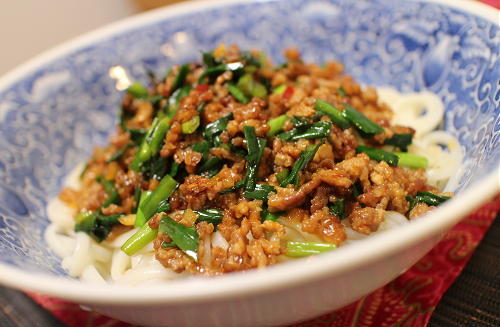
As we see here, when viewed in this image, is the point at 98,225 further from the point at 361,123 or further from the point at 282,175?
the point at 361,123

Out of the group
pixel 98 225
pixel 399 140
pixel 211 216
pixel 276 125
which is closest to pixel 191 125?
pixel 276 125

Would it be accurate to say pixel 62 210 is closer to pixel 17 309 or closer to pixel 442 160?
pixel 17 309

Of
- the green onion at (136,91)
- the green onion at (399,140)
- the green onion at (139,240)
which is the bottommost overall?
the green onion at (139,240)

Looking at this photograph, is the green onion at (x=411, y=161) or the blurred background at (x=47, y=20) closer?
the green onion at (x=411, y=161)

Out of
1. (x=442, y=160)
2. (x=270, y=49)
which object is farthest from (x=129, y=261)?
→ (x=270, y=49)

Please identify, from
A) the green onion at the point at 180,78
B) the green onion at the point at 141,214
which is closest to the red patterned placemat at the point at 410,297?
the green onion at the point at 141,214

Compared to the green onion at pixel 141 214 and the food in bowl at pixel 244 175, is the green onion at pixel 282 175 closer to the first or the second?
the food in bowl at pixel 244 175
